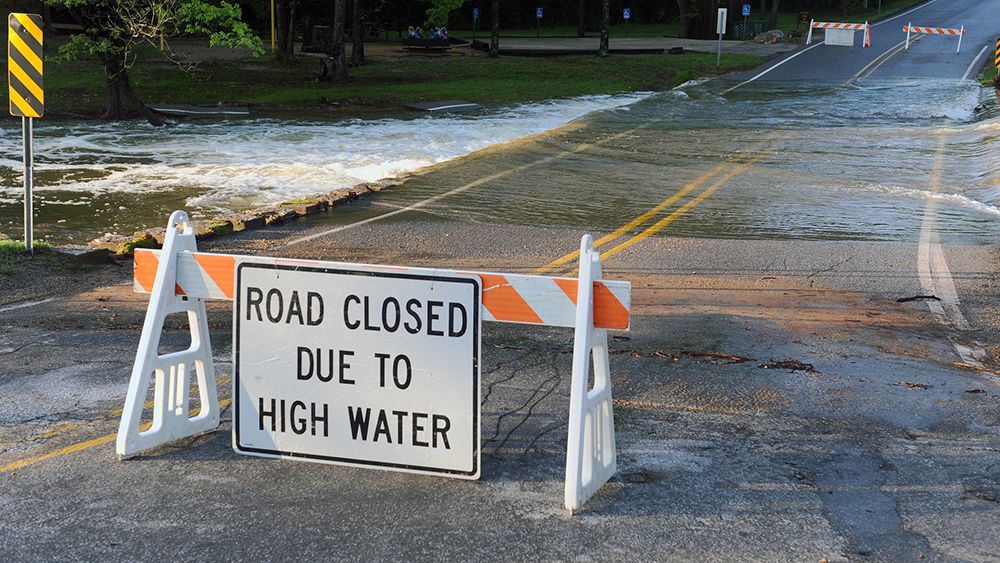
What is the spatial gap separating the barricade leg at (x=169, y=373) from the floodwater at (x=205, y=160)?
26.2ft

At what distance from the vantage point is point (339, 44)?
3438 centimetres

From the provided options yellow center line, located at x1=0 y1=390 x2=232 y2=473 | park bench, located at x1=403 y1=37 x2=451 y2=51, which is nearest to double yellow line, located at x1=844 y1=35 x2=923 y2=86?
park bench, located at x1=403 y1=37 x2=451 y2=51

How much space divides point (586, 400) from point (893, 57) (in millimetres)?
46689

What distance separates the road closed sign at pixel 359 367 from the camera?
511 cm

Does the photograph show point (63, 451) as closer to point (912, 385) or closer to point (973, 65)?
point (912, 385)

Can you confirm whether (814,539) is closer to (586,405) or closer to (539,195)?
(586,405)

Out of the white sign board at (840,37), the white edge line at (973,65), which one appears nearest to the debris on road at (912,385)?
the white edge line at (973,65)

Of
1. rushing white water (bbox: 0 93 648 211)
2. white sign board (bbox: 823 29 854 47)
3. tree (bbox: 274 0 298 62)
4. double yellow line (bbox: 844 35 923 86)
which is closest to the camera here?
rushing white water (bbox: 0 93 648 211)

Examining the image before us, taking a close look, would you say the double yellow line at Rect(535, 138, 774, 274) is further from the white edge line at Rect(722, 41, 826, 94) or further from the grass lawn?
the white edge line at Rect(722, 41, 826, 94)

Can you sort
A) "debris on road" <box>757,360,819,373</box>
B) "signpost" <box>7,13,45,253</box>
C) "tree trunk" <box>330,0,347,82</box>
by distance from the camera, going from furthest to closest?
"tree trunk" <box>330,0,347,82</box>
"signpost" <box>7,13,45,253</box>
"debris on road" <box>757,360,819,373</box>

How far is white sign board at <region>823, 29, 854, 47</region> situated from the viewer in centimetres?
5400

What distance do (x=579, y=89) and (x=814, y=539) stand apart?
31.7 m

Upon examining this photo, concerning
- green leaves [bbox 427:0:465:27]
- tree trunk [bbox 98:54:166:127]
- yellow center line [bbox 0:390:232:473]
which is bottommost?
yellow center line [bbox 0:390:232:473]

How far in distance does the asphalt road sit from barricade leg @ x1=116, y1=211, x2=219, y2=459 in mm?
106
